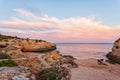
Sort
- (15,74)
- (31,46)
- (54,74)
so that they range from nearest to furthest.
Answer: (15,74), (54,74), (31,46)

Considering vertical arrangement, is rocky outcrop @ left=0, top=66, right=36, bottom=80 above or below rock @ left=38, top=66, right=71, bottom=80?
above

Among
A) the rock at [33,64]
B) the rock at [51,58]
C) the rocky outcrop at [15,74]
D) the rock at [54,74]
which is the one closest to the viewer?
the rocky outcrop at [15,74]

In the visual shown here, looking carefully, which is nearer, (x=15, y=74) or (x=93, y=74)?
(x=15, y=74)

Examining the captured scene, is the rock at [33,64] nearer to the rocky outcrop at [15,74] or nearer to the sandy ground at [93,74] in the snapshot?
the rocky outcrop at [15,74]

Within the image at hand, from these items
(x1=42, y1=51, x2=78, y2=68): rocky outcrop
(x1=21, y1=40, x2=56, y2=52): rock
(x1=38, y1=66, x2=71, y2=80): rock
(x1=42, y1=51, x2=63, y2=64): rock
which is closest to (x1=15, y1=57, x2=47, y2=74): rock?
(x1=38, y1=66, x2=71, y2=80): rock

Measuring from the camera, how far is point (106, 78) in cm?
2219

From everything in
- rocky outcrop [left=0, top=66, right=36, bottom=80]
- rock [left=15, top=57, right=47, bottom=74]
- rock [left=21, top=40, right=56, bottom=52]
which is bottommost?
rock [left=21, top=40, right=56, bottom=52]

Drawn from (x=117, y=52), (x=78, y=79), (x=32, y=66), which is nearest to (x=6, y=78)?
(x=32, y=66)

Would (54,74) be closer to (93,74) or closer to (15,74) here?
(15,74)

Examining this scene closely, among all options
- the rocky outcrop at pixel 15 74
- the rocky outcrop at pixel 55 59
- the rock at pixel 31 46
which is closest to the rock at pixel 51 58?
the rocky outcrop at pixel 55 59

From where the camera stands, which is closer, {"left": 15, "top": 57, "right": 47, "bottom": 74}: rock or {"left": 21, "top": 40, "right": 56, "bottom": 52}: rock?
{"left": 15, "top": 57, "right": 47, "bottom": 74}: rock

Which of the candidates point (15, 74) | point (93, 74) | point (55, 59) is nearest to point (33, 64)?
point (15, 74)

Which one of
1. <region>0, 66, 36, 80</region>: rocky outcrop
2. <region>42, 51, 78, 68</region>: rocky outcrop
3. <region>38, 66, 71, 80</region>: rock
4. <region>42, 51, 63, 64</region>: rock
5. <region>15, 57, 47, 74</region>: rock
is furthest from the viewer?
<region>42, 51, 78, 68</region>: rocky outcrop

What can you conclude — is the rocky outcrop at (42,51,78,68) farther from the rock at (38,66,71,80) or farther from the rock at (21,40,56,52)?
the rock at (21,40,56,52)
